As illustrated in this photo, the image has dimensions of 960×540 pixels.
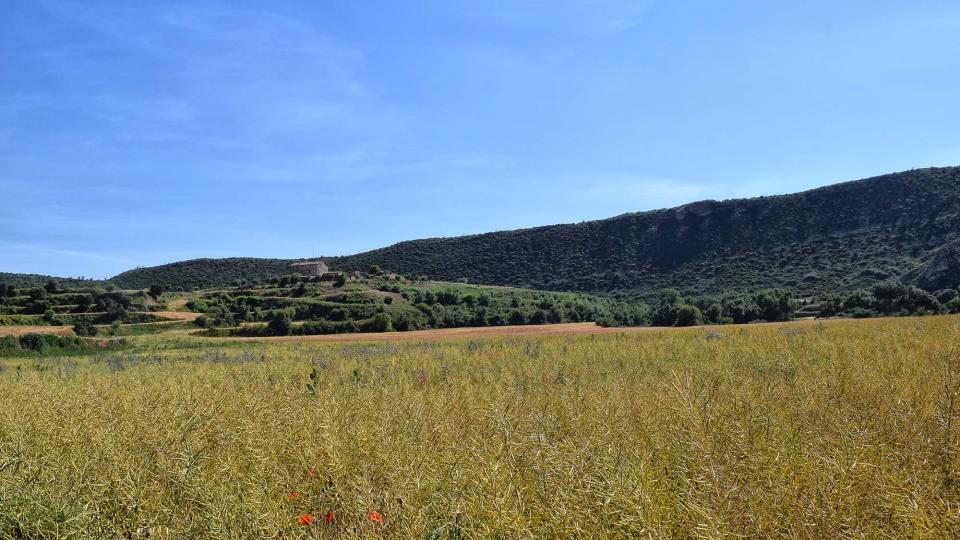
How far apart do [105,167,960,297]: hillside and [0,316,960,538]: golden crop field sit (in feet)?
160

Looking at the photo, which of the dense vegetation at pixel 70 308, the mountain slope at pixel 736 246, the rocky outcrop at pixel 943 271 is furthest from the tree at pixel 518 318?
the dense vegetation at pixel 70 308

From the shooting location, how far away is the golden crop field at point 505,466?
9.54ft

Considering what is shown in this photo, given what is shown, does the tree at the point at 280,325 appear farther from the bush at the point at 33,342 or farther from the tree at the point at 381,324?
the bush at the point at 33,342

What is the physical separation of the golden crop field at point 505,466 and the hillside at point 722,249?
48775mm

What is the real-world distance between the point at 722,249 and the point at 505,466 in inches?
2927

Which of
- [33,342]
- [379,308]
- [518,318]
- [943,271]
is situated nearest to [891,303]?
[943,271]

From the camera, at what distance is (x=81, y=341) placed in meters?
34.5

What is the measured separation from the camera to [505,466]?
12.4 feet

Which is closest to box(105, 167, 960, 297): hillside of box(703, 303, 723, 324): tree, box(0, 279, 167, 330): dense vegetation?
box(703, 303, 723, 324): tree

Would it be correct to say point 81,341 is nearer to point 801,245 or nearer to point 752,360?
point 752,360

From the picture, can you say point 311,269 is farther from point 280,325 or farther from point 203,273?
point 280,325

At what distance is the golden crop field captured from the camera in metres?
2.91

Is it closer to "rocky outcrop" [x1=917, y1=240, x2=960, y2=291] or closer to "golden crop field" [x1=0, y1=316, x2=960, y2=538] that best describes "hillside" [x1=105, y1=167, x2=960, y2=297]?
"rocky outcrop" [x1=917, y1=240, x2=960, y2=291]

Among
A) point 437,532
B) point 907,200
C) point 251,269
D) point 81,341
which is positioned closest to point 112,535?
point 437,532
